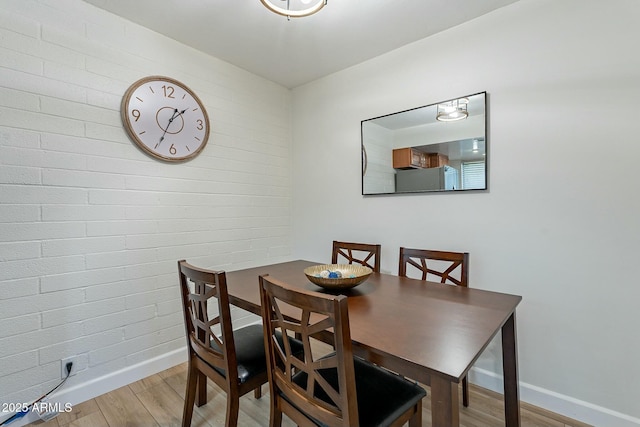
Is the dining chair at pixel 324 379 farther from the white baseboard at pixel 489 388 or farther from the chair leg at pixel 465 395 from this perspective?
the white baseboard at pixel 489 388

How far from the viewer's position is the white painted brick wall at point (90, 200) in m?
1.64

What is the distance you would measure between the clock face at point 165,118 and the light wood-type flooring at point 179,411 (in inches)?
63.2

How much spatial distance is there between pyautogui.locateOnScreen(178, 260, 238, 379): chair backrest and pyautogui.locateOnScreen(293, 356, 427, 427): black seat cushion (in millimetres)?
318

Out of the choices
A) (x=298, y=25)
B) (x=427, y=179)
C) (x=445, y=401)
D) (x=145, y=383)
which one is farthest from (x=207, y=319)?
(x=298, y=25)

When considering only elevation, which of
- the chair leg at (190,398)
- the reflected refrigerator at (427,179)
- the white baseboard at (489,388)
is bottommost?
the white baseboard at (489,388)

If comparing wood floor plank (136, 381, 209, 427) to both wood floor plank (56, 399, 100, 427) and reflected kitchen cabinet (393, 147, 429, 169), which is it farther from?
reflected kitchen cabinet (393, 147, 429, 169)

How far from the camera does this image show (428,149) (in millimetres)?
2209

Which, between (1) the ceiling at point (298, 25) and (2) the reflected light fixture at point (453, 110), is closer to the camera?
(1) the ceiling at point (298, 25)

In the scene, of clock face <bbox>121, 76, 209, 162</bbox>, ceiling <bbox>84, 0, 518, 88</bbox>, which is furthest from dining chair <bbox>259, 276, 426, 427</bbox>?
ceiling <bbox>84, 0, 518, 88</bbox>

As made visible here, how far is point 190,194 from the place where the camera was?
2.39 m

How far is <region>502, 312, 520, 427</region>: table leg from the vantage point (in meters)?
1.38

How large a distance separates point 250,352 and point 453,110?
2.00m

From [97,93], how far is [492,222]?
2.69 meters

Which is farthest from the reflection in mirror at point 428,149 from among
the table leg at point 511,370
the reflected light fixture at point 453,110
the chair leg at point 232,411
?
the chair leg at point 232,411
